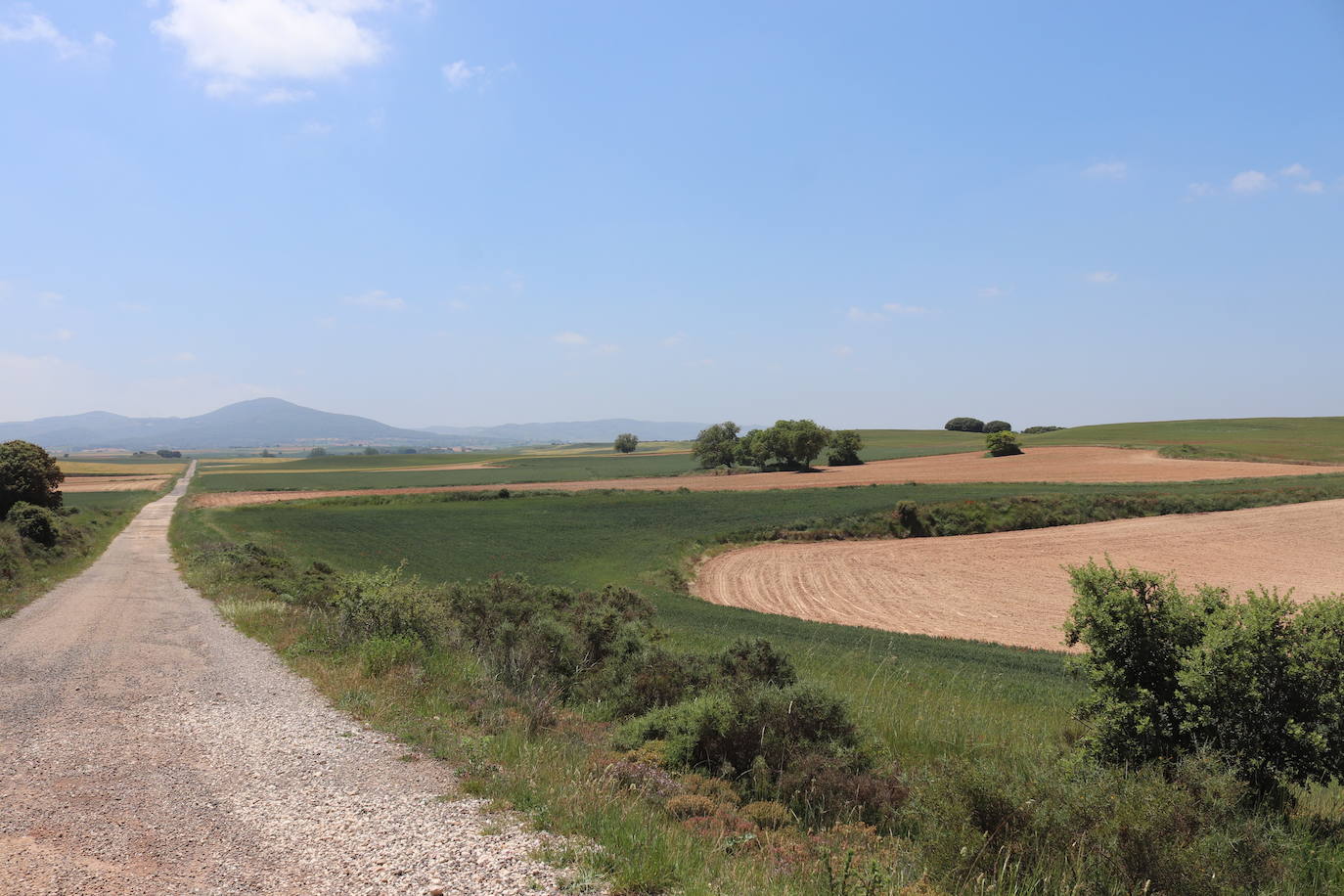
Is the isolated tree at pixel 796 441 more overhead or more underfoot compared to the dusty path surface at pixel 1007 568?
more overhead

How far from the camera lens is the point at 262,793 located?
277 inches

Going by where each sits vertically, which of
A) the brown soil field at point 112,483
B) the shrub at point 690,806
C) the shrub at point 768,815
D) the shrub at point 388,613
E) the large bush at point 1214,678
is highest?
the large bush at point 1214,678

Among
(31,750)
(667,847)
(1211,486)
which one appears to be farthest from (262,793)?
(1211,486)

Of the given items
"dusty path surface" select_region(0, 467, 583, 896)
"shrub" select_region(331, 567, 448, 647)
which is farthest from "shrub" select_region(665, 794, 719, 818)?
"shrub" select_region(331, 567, 448, 647)

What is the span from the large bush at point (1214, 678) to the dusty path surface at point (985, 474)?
5767 cm

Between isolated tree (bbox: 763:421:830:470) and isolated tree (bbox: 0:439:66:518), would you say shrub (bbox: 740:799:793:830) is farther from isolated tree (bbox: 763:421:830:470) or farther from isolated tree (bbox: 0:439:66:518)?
isolated tree (bbox: 763:421:830:470)

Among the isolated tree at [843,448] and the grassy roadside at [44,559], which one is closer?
the grassy roadside at [44,559]

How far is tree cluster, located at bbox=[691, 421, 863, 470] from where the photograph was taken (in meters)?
103

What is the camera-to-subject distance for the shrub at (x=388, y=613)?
47.1 feet

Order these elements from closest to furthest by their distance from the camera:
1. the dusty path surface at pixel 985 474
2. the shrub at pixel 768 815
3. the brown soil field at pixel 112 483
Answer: the shrub at pixel 768 815 < the dusty path surface at pixel 985 474 < the brown soil field at pixel 112 483

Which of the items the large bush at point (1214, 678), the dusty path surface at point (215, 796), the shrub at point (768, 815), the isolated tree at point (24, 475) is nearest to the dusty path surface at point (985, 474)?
the isolated tree at point (24, 475)

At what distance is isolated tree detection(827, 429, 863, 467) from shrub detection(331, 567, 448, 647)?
317ft

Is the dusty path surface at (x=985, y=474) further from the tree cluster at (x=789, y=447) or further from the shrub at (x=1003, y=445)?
the tree cluster at (x=789, y=447)

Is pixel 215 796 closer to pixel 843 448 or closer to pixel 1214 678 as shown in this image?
pixel 1214 678
